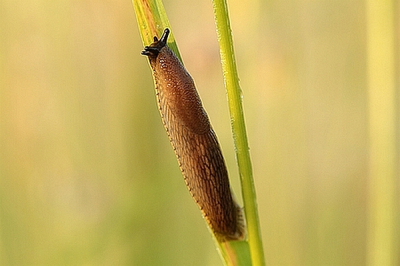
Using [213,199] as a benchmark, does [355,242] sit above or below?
below

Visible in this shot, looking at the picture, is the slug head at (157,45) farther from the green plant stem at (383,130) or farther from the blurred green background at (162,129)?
the blurred green background at (162,129)

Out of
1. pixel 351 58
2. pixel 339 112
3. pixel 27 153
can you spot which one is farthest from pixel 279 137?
pixel 27 153

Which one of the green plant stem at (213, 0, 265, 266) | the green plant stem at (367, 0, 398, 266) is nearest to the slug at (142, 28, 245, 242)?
the green plant stem at (213, 0, 265, 266)

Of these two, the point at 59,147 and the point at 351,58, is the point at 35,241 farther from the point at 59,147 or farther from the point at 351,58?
the point at 351,58

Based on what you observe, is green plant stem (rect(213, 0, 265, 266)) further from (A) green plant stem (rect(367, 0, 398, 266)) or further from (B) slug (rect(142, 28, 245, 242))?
(A) green plant stem (rect(367, 0, 398, 266))

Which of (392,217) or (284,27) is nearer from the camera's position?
(392,217)
